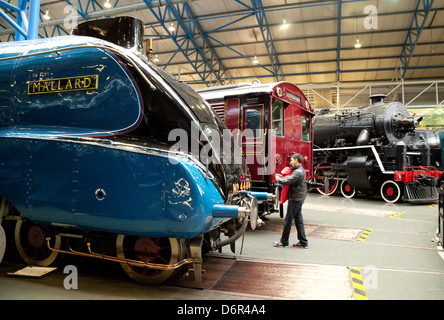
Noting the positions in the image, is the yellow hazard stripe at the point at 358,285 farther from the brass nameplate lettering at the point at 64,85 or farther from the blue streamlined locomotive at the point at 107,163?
the brass nameplate lettering at the point at 64,85

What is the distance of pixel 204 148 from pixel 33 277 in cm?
237

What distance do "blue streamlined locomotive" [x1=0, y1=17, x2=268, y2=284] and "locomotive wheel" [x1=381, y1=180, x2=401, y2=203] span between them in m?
9.25

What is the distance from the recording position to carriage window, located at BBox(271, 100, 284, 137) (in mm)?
6392

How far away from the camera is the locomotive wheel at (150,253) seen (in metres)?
3.15

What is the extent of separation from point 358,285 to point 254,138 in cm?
330

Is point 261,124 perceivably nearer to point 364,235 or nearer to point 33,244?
point 364,235

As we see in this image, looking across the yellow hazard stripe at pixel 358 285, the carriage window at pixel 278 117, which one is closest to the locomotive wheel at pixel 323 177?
the carriage window at pixel 278 117

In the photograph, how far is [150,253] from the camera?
10.7 feet

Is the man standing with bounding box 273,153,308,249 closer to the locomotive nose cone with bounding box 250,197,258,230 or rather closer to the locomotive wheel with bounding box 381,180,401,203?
the locomotive nose cone with bounding box 250,197,258,230

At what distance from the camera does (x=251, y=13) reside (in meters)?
14.6

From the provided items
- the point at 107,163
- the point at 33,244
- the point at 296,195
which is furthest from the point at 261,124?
the point at 33,244

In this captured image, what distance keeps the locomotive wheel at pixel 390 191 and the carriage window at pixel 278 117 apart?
638 cm
